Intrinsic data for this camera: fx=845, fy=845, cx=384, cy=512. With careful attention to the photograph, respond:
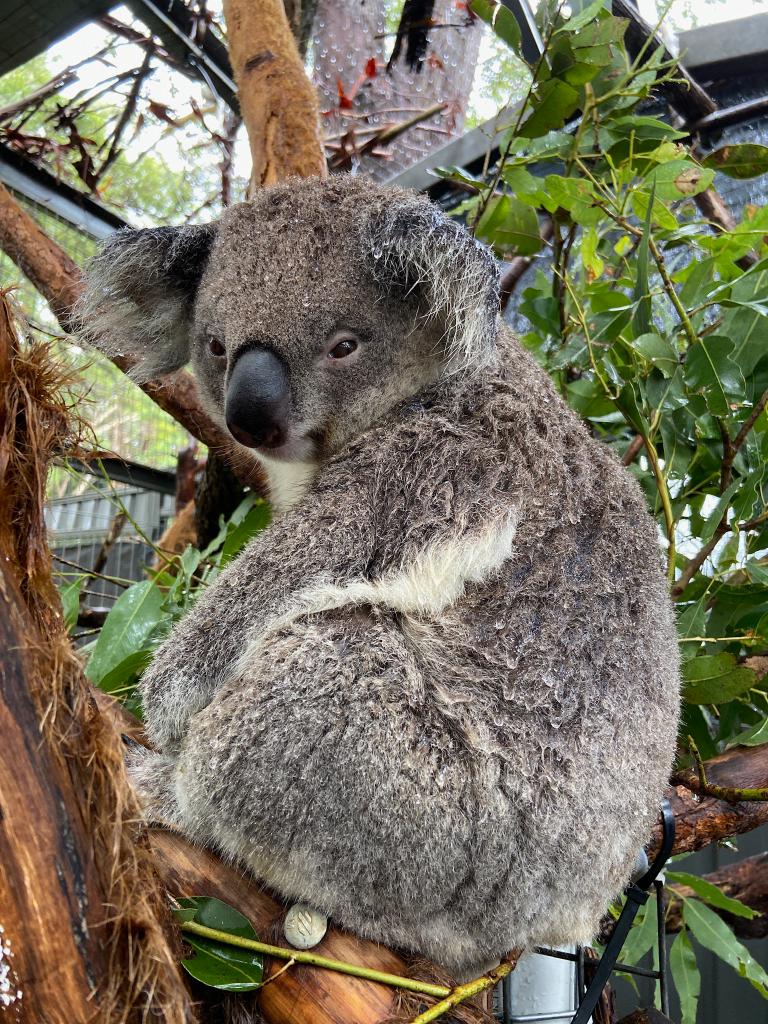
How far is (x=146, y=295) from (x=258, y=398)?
0.74 metres

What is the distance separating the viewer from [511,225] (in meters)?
2.62

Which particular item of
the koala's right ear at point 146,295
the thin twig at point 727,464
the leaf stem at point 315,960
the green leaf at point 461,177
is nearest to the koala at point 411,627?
the leaf stem at point 315,960

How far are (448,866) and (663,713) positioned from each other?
53 centimetres

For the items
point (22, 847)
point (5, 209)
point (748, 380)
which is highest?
point (5, 209)

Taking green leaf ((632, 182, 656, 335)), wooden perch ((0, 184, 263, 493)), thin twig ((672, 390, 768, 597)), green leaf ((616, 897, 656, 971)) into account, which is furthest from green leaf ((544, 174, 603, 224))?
green leaf ((616, 897, 656, 971))

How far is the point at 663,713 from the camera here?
1643 mm

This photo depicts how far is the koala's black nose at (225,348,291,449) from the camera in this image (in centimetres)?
173

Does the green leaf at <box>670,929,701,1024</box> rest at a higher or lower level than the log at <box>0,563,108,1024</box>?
lower

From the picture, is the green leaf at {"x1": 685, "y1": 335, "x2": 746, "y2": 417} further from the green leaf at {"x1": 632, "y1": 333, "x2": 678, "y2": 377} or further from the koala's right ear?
the koala's right ear

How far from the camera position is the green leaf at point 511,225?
8.43ft

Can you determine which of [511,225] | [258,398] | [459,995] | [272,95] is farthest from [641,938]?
[272,95]

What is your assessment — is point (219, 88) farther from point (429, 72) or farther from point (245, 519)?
point (245, 519)

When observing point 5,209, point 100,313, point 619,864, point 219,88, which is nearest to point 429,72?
point 219,88

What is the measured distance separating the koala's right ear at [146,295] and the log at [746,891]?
2336 mm
